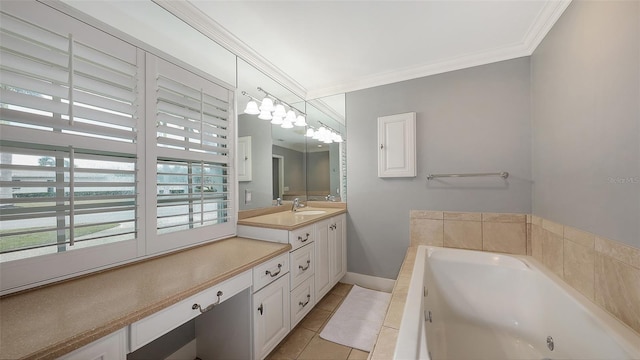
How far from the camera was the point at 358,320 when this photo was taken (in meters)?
1.86

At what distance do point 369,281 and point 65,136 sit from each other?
258cm

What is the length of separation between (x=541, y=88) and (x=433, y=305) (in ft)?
5.93

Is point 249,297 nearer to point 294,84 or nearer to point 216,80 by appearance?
point 216,80

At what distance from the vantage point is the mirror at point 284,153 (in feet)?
6.54

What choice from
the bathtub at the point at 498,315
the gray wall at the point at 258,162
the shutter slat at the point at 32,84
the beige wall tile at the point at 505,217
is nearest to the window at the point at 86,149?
the shutter slat at the point at 32,84

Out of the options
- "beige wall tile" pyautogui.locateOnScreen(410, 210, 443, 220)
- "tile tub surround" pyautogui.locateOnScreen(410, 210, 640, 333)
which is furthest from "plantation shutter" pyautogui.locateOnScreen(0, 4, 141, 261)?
"beige wall tile" pyautogui.locateOnScreen(410, 210, 443, 220)

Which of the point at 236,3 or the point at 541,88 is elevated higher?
the point at 236,3

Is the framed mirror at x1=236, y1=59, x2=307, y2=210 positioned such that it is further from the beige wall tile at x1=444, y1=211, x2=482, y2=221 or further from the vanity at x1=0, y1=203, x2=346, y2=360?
the beige wall tile at x1=444, y1=211, x2=482, y2=221

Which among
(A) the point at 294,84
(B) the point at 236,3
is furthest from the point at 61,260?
(A) the point at 294,84

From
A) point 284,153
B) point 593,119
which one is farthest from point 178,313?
point 593,119

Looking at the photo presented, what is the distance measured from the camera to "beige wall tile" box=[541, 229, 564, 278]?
139cm

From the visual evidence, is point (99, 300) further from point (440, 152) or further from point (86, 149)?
point (440, 152)

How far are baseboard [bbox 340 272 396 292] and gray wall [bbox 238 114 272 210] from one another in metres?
1.24

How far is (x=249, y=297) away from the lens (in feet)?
4.17
